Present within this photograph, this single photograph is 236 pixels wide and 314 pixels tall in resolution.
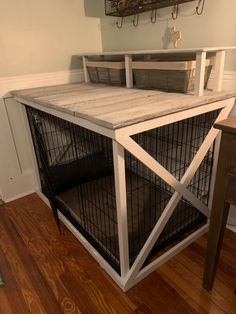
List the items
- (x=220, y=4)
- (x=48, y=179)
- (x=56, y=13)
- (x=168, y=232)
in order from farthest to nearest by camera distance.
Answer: (x=56, y=13) → (x=48, y=179) → (x=168, y=232) → (x=220, y=4)

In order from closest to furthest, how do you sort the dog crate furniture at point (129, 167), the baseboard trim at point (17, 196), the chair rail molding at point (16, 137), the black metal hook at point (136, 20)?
the dog crate furniture at point (129, 167) → the black metal hook at point (136, 20) → the chair rail molding at point (16, 137) → the baseboard trim at point (17, 196)

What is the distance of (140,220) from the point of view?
1534 mm

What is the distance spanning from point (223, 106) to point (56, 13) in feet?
4.52

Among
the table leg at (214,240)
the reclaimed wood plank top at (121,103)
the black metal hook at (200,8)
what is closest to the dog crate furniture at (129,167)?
the reclaimed wood plank top at (121,103)

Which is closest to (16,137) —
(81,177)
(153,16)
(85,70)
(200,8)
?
(81,177)

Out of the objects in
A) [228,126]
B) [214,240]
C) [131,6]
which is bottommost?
[214,240]

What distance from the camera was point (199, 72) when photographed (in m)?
1.19

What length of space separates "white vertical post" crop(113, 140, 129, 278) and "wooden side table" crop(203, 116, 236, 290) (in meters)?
0.37

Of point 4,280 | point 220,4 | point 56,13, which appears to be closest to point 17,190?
point 4,280

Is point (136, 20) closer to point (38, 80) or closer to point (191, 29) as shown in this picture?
point (191, 29)

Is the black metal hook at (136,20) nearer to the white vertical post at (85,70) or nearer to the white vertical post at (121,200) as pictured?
the white vertical post at (85,70)

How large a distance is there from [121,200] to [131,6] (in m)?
1.29

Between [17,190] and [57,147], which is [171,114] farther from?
[17,190]

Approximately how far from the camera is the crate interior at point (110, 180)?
148 centimetres
